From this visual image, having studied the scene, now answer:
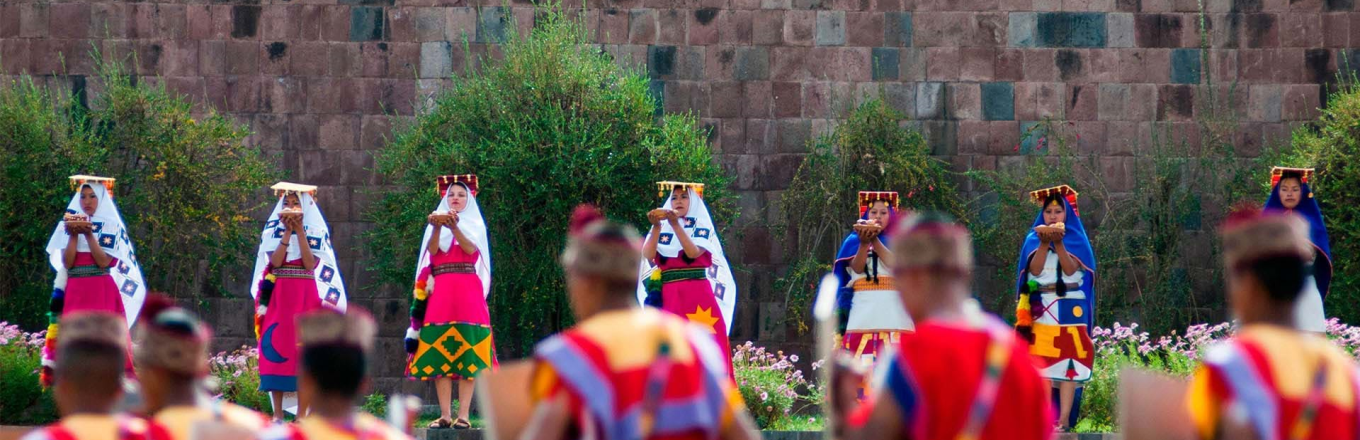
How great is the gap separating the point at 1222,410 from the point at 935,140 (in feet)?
43.9

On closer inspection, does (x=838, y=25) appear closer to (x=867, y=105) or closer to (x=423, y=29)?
(x=867, y=105)

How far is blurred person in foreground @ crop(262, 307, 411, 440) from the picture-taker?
154 inches

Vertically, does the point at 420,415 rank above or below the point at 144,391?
below

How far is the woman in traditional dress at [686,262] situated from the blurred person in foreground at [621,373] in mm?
7776

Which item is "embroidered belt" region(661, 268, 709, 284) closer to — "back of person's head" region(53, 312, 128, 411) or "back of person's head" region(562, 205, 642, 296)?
"back of person's head" region(562, 205, 642, 296)

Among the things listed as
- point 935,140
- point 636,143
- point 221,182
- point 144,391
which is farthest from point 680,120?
point 144,391

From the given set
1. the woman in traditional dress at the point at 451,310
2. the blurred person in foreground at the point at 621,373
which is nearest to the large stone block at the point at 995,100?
the woman in traditional dress at the point at 451,310

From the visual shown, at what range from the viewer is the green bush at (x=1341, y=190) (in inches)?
610

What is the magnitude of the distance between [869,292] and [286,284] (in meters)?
4.25

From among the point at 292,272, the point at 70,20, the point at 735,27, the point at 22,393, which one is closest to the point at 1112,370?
the point at 292,272

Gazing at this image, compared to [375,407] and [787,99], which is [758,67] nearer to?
[787,99]

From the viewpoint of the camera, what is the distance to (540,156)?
1510cm

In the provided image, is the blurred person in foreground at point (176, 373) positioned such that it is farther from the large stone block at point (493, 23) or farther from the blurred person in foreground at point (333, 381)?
the large stone block at point (493, 23)

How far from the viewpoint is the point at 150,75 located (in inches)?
664
